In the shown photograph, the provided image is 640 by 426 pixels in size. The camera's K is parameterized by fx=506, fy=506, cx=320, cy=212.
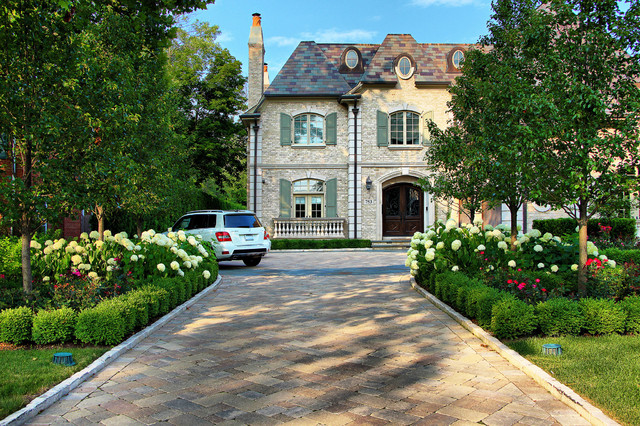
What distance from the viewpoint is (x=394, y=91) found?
25.5 metres

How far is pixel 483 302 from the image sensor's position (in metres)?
6.54

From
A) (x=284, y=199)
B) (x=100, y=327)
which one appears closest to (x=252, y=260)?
(x=284, y=199)

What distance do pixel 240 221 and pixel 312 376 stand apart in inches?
442

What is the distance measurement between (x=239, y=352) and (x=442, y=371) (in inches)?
89.1

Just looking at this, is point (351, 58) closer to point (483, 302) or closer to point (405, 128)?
point (405, 128)

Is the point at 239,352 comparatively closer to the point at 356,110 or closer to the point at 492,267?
the point at 492,267

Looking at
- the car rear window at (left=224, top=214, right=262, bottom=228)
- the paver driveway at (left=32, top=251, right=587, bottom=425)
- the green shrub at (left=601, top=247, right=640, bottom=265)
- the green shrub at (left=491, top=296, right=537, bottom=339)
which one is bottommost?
the paver driveway at (left=32, top=251, right=587, bottom=425)

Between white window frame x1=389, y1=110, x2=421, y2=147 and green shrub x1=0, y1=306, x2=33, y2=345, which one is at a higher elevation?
white window frame x1=389, y1=110, x2=421, y2=147

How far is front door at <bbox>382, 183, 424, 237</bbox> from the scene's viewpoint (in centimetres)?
2602

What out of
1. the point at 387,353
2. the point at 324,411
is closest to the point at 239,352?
the point at 387,353

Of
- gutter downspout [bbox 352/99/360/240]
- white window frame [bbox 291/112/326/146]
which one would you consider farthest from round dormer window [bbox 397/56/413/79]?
white window frame [bbox 291/112/326/146]

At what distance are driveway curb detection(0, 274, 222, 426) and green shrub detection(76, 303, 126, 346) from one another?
15 centimetres

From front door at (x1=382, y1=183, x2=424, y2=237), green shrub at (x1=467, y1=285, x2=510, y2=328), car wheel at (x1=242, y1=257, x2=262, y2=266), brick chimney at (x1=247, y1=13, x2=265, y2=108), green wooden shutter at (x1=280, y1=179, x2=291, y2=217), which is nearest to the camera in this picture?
green shrub at (x1=467, y1=285, x2=510, y2=328)

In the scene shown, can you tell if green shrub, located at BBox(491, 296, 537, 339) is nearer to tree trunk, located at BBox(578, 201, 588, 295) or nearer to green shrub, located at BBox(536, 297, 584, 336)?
green shrub, located at BBox(536, 297, 584, 336)
